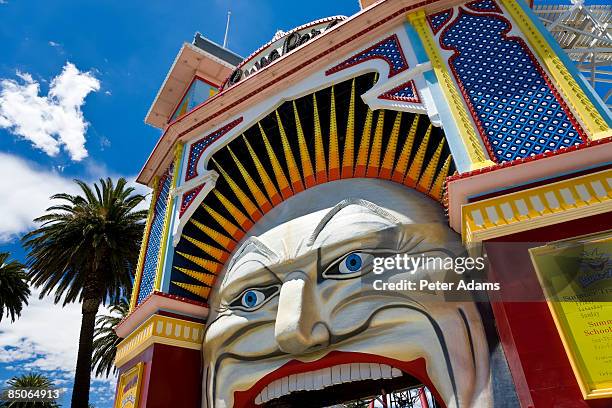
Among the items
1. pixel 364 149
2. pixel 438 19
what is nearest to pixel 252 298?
pixel 364 149

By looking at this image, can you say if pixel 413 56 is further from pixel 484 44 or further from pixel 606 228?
pixel 606 228

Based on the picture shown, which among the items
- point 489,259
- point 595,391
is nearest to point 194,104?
point 489,259

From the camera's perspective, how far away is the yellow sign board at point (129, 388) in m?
6.62

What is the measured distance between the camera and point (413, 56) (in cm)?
676

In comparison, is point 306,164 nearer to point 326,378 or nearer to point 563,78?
point 326,378

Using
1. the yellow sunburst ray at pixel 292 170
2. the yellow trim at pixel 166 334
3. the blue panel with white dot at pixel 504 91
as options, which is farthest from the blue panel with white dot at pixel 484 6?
the yellow trim at pixel 166 334

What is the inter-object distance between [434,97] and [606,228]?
2.79 m

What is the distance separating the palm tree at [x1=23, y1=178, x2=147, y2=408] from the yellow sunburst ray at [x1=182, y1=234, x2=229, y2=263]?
7209 mm

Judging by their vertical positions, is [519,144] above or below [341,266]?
above

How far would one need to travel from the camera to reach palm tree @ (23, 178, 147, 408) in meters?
14.2

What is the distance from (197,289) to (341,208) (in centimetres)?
314

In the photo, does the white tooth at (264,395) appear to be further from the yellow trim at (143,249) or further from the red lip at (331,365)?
the yellow trim at (143,249)

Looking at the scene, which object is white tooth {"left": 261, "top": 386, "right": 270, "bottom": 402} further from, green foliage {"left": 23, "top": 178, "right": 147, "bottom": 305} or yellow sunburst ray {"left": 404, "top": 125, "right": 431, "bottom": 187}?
green foliage {"left": 23, "top": 178, "right": 147, "bottom": 305}

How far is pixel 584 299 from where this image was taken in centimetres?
372
